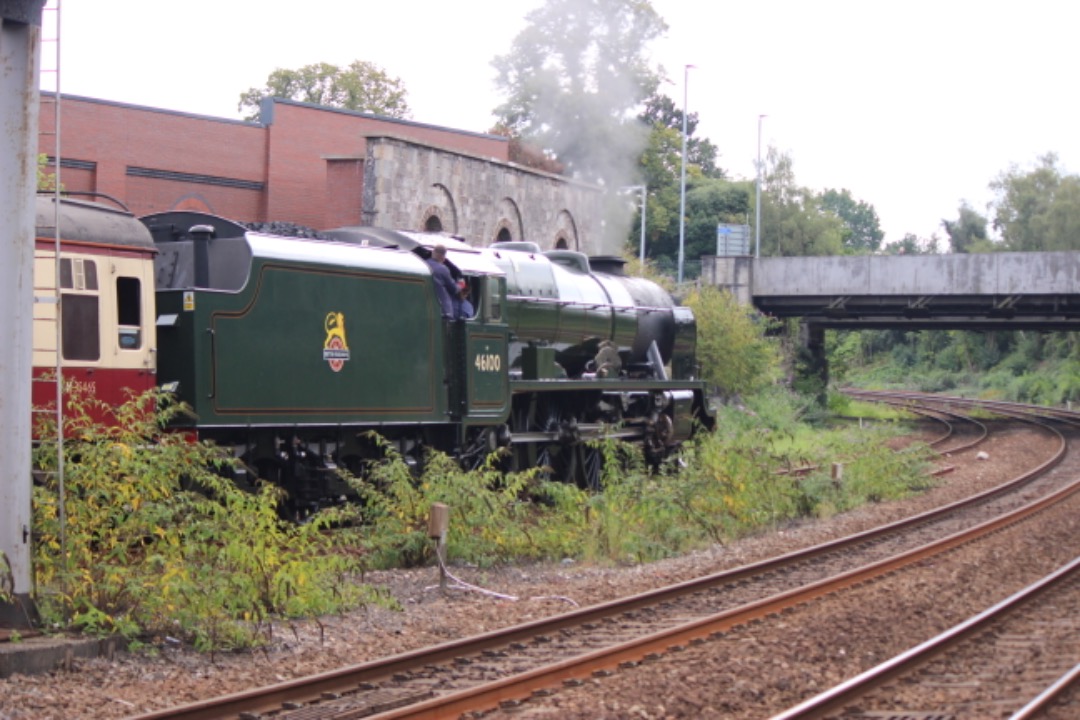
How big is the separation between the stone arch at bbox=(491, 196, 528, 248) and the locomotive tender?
1156 cm

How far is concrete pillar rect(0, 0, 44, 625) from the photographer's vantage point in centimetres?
758

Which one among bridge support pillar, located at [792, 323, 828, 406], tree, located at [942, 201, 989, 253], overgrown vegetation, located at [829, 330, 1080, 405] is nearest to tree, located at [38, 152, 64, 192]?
bridge support pillar, located at [792, 323, 828, 406]

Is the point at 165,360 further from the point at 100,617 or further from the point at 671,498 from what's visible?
the point at 671,498

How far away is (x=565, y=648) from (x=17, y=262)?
13.4 ft

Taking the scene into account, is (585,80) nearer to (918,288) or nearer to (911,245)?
(918,288)

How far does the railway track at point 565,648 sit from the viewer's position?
664 centimetres

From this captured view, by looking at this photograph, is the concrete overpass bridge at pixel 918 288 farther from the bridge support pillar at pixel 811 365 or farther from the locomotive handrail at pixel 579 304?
the locomotive handrail at pixel 579 304

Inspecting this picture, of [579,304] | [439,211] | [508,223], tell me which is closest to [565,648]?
[579,304]

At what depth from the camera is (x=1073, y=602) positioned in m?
10.6

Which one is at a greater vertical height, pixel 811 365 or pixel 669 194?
pixel 669 194

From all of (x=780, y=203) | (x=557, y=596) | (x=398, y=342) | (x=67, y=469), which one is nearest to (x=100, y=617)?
(x=67, y=469)

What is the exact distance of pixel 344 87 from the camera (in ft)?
179

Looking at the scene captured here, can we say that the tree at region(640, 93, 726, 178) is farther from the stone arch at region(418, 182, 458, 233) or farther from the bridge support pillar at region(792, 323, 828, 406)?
the stone arch at region(418, 182, 458, 233)

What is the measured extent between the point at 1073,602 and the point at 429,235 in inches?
314
